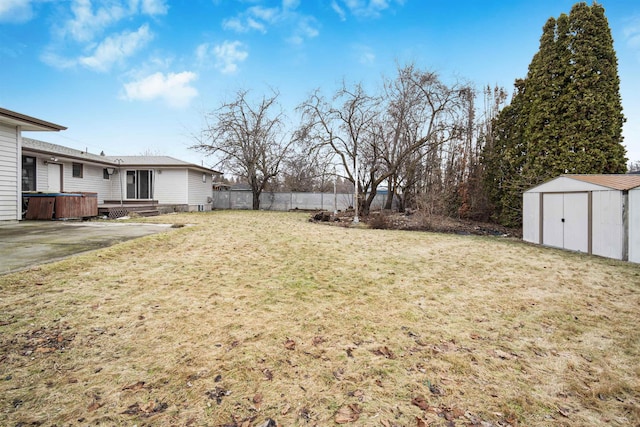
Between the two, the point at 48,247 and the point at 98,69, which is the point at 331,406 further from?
the point at 98,69

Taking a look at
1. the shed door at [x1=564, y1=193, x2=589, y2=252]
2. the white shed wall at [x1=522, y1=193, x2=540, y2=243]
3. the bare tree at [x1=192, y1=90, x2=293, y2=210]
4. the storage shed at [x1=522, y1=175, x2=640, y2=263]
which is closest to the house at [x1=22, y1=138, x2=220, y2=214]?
the bare tree at [x1=192, y1=90, x2=293, y2=210]

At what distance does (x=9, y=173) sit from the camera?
779 centimetres

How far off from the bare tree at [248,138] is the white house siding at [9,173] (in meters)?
11.7

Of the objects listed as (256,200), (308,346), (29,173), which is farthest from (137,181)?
(308,346)

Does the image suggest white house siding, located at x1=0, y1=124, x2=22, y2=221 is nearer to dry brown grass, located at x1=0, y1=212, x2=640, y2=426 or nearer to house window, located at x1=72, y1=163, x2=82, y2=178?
dry brown grass, located at x1=0, y1=212, x2=640, y2=426

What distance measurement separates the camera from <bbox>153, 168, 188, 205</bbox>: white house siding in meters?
16.3

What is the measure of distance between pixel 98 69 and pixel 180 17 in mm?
5902

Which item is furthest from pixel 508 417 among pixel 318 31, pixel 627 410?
pixel 318 31

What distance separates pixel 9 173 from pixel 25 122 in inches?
58.7

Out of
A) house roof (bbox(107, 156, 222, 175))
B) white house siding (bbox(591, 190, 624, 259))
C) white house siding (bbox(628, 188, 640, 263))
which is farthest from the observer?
house roof (bbox(107, 156, 222, 175))

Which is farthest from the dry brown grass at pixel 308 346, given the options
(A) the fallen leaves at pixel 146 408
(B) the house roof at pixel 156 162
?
(B) the house roof at pixel 156 162

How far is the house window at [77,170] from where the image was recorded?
13141mm

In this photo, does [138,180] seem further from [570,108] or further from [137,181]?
[570,108]

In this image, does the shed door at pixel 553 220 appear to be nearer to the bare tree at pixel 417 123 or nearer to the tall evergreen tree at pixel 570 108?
the tall evergreen tree at pixel 570 108
